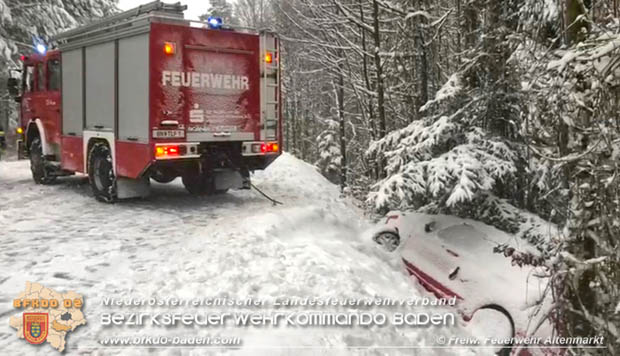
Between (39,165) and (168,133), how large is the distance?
5.65 meters

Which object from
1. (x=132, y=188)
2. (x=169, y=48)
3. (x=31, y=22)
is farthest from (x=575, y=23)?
(x=31, y=22)

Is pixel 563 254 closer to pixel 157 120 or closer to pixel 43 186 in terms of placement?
pixel 157 120

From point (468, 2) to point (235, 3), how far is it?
46124mm

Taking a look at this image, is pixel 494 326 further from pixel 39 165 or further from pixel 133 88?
pixel 39 165

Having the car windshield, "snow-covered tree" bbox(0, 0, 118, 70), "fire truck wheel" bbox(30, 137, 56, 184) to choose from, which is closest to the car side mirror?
"fire truck wheel" bbox(30, 137, 56, 184)

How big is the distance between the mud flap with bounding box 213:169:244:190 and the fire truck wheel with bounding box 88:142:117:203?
1.91 metres

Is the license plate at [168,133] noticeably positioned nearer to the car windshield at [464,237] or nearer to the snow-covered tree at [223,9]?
the car windshield at [464,237]

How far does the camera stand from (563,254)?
4.16 meters

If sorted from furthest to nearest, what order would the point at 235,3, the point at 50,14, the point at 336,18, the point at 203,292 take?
the point at 235,3 → the point at 50,14 → the point at 336,18 → the point at 203,292

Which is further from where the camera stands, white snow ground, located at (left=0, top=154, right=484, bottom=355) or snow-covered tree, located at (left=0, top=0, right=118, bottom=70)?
snow-covered tree, located at (left=0, top=0, right=118, bottom=70)

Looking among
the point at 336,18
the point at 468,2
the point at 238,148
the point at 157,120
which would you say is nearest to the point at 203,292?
the point at 157,120

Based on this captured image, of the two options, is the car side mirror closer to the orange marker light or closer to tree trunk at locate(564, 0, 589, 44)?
the orange marker light

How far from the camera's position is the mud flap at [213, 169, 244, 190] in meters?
10.6

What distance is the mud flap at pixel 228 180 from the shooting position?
10.6 meters
